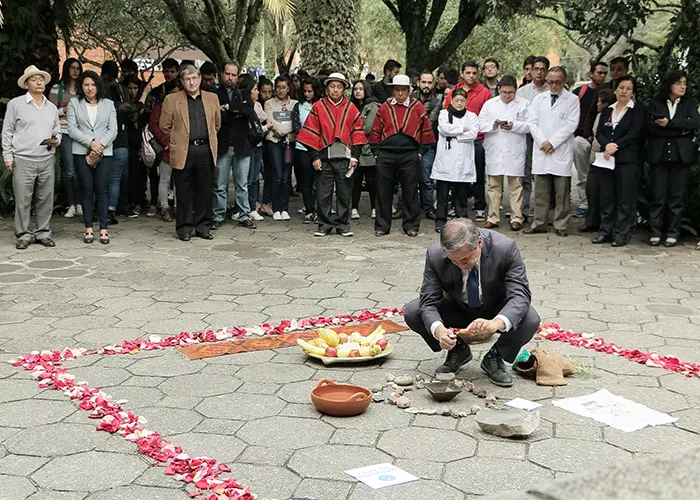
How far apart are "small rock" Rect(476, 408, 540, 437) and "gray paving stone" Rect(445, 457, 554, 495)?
0.87ft

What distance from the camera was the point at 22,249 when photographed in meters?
9.83

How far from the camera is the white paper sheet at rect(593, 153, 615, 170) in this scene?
10.5 m

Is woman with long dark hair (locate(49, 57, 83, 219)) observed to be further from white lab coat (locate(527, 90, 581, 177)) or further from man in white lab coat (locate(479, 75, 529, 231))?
white lab coat (locate(527, 90, 581, 177))

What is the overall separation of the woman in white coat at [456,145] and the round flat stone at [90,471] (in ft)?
24.0

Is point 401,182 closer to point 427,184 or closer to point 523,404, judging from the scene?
point 427,184

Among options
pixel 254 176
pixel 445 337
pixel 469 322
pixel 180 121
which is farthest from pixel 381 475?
pixel 254 176

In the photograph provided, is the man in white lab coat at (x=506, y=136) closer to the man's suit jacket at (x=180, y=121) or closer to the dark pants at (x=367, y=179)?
the dark pants at (x=367, y=179)

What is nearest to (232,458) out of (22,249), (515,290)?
(515,290)

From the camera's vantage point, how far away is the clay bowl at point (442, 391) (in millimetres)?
5203

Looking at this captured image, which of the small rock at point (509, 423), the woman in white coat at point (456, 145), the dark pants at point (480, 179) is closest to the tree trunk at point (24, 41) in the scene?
the woman in white coat at point (456, 145)

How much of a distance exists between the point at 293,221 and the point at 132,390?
272 inches

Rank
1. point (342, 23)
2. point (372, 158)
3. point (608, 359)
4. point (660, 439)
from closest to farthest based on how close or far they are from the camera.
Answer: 1. point (660, 439)
2. point (608, 359)
3. point (372, 158)
4. point (342, 23)

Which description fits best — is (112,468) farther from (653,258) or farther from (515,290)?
(653,258)

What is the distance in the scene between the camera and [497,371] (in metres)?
5.60
